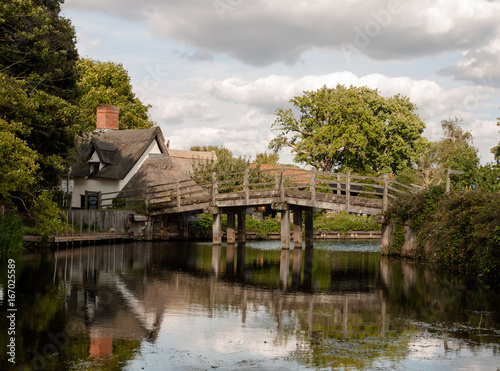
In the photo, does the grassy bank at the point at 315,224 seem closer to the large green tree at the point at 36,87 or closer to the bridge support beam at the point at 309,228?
the bridge support beam at the point at 309,228

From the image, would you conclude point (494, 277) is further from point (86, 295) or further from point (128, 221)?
point (128, 221)

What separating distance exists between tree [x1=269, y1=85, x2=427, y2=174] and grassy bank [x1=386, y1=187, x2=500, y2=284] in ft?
127

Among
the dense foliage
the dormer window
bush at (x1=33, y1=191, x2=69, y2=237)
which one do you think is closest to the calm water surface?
bush at (x1=33, y1=191, x2=69, y2=237)

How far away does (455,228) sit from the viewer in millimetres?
23812

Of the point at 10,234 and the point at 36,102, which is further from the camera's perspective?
the point at 10,234

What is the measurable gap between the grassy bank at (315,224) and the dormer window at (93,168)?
8.70 m

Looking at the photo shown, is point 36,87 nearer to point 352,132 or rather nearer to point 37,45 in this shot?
point 37,45

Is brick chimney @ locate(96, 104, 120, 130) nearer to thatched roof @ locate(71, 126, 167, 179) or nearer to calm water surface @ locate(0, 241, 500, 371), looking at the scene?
thatched roof @ locate(71, 126, 167, 179)

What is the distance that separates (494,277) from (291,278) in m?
6.61

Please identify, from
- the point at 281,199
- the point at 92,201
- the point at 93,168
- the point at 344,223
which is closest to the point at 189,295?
the point at 281,199

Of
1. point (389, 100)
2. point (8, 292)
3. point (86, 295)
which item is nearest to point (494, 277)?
point (86, 295)

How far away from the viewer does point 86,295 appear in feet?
54.2

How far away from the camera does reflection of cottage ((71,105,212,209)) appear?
46531 millimetres

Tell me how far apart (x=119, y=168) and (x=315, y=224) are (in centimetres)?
1609
